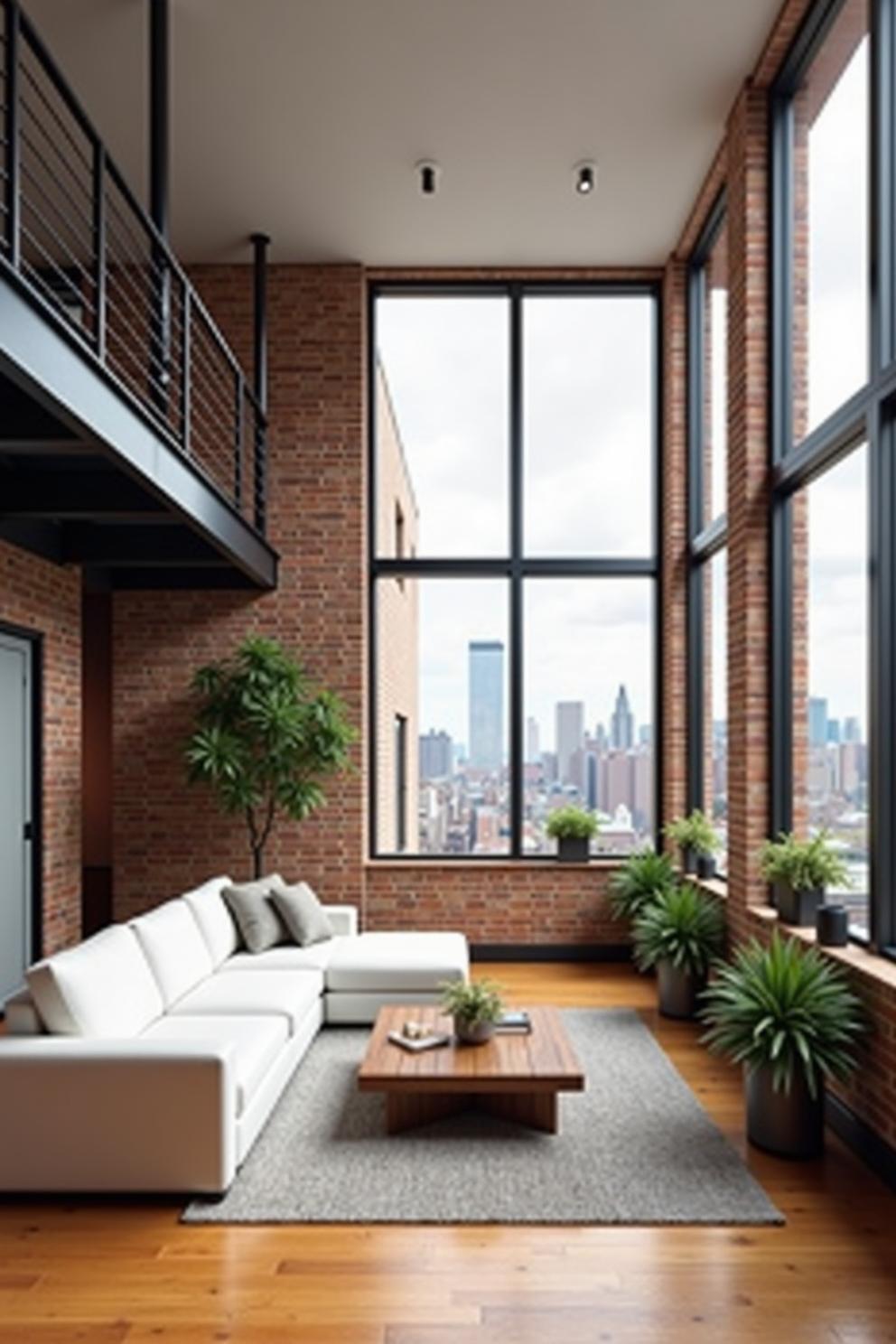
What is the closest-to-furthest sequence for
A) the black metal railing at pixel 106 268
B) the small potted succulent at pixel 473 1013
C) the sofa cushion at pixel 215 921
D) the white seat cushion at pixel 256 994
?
the black metal railing at pixel 106 268 < the small potted succulent at pixel 473 1013 < the white seat cushion at pixel 256 994 < the sofa cushion at pixel 215 921

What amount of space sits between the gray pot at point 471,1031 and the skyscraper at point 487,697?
3223 millimetres

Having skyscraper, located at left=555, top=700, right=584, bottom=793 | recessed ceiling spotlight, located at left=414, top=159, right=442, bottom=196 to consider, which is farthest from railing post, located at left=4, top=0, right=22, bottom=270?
skyscraper, located at left=555, top=700, right=584, bottom=793

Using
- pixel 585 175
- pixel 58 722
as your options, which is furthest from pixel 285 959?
pixel 585 175

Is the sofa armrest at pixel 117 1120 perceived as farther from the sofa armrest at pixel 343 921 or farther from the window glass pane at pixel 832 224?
the window glass pane at pixel 832 224

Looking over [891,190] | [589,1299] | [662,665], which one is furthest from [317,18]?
[589,1299]

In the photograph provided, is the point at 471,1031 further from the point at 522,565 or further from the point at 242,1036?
the point at 522,565

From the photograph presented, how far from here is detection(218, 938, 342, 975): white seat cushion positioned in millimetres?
5055

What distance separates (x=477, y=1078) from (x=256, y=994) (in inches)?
48.5

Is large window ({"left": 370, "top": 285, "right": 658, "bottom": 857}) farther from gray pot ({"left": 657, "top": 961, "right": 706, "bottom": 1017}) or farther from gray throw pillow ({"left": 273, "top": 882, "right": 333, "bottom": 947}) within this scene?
gray pot ({"left": 657, "top": 961, "right": 706, "bottom": 1017})

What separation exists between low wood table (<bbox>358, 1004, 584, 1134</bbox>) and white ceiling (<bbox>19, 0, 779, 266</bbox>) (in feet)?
14.6

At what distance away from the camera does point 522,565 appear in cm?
708

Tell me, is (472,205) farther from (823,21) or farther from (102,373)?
(102,373)

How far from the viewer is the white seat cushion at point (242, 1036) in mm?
3518

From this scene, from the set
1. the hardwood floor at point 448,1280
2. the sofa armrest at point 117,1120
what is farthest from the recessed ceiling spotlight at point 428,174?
the hardwood floor at point 448,1280
